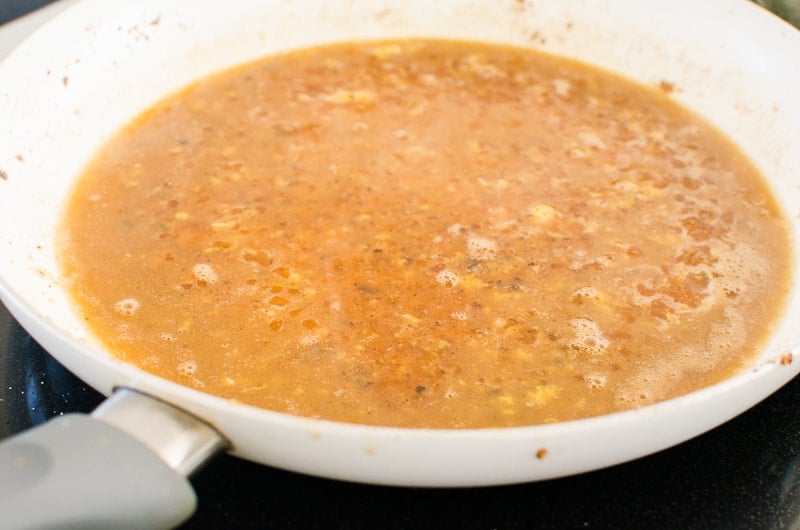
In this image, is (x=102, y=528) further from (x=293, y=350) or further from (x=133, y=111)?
(x=133, y=111)

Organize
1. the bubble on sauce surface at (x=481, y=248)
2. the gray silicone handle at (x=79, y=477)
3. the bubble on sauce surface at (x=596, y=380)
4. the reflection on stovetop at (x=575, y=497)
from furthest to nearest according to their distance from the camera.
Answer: the bubble on sauce surface at (x=481, y=248), the bubble on sauce surface at (x=596, y=380), the reflection on stovetop at (x=575, y=497), the gray silicone handle at (x=79, y=477)

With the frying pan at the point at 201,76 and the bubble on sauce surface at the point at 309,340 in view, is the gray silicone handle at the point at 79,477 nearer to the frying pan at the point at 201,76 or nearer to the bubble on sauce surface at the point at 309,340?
the frying pan at the point at 201,76

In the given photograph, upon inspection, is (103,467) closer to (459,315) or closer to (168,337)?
(168,337)

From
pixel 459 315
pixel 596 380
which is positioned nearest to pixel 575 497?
pixel 596 380

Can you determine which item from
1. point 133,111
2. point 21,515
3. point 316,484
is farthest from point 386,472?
point 133,111

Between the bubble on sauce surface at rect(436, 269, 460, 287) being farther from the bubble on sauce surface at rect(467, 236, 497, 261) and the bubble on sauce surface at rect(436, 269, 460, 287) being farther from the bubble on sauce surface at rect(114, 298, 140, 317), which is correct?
the bubble on sauce surface at rect(114, 298, 140, 317)

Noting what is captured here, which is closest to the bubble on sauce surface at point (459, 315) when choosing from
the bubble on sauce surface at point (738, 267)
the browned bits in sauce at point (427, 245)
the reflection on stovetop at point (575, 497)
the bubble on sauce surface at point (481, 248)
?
the browned bits in sauce at point (427, 245)
